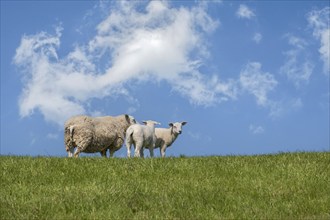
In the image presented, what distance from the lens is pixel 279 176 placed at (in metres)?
13.8

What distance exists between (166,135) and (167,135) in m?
0.06

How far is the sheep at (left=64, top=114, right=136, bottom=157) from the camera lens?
77.8ft

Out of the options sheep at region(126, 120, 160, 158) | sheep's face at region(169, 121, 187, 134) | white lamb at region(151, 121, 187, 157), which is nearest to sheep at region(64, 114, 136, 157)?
sheep at region(126, 120, 160, 158)

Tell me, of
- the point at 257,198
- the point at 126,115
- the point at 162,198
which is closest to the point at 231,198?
the point at 257,198

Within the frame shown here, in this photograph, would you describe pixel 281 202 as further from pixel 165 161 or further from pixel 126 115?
pixel 126 115

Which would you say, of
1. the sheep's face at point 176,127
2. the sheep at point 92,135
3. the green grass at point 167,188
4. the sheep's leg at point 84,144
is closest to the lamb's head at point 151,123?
the sheep at point 92,135

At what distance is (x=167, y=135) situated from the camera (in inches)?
1077

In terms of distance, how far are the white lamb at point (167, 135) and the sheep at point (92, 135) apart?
99.9 inches

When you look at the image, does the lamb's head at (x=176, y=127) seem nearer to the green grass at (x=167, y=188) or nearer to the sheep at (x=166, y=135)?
the sheep at (x=166, y=135)

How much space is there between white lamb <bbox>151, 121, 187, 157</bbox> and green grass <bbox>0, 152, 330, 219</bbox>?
425 inches

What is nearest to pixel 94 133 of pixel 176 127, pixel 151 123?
pixel 151 123

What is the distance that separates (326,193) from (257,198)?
1767 mm

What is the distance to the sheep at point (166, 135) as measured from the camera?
27217mm

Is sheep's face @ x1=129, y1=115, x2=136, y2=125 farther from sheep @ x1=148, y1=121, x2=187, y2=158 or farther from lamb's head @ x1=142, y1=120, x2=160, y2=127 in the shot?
sheep @ x1=148, y1=121, x2=187, y2=158
